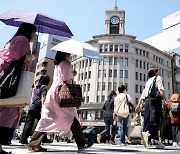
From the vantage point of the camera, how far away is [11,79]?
3.06 metres

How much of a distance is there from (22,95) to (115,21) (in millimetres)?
62920

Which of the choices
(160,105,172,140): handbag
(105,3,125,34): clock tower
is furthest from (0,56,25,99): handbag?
(105,3,125,34): clock tower

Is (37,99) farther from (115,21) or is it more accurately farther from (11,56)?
(115,21)

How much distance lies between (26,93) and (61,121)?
1011 millimetres

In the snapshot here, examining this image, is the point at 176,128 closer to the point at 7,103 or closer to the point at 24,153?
the point at 24,153

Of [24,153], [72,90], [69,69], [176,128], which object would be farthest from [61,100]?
[176,128]

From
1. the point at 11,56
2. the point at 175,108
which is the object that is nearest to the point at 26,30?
the point at 11,56

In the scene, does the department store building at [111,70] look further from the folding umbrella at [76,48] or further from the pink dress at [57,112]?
the pink dress at [57,112]

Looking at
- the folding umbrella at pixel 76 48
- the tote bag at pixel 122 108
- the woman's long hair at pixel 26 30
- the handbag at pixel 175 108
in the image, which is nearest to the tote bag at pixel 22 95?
the woman's long hair at pixel 26 30

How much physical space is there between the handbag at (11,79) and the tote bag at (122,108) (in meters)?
4.21

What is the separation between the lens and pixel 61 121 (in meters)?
3.95

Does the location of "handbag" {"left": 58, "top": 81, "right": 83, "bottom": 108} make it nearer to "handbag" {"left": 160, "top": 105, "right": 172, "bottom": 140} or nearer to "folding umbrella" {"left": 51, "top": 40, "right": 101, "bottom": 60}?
"folding umbrella" {"left": 51, "top": 40, "right": 101, "bottom": 60}

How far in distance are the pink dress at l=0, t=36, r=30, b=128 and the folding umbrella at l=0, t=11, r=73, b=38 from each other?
1.09 feet

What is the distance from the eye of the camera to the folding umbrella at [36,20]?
351cm
